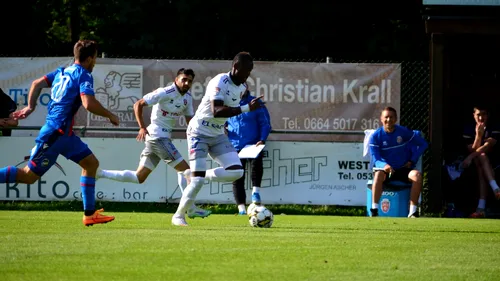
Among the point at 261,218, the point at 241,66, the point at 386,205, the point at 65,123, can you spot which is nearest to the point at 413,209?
the point at 386,205

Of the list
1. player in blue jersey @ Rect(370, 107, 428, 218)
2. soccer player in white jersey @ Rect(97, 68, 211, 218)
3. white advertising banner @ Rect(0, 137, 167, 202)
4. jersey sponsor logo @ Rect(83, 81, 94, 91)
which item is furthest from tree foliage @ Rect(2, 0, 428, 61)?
jersey sponsor logo @ Rect(83, 81, 94, 91)

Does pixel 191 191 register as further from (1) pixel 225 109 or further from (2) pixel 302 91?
(2) pixel 302 91

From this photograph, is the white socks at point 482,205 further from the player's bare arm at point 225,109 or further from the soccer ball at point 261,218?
the player's bare arm at point 225,109

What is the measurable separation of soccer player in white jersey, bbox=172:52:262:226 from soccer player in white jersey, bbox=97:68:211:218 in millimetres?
2082

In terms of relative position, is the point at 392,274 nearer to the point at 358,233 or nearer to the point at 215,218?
the point at 358,233

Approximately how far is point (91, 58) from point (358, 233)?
11.2 ft

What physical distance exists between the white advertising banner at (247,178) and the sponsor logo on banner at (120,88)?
0.49m

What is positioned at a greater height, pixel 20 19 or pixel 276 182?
pixel 20 19

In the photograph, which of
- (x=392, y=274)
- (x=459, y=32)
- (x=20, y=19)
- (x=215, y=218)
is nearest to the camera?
(x=392, y=274)

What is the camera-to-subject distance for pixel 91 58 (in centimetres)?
1212

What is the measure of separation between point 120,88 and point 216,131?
239 inches

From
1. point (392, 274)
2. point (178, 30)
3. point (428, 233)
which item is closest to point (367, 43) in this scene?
point (178, 30)

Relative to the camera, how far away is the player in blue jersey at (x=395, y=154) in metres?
17.3

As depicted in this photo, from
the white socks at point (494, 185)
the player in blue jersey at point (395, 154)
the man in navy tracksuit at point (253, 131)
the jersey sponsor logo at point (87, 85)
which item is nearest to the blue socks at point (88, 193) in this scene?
the jersey sponsor logo at point (87, 85)
